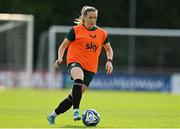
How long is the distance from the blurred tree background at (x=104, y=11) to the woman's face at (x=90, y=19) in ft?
135

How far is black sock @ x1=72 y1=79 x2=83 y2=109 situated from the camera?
1244cm

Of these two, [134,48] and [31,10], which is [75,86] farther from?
[31,10]

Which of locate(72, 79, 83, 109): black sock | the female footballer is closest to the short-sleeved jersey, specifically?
the female footballer

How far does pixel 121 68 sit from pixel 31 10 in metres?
12.4

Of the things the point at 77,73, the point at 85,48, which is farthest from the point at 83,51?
the point at 77,73

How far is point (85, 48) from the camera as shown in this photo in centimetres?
1305

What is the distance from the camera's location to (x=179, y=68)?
47656 millimetres

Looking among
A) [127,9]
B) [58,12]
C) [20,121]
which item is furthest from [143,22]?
[20,121]

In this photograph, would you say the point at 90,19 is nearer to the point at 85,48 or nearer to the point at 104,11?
the point at 85,48

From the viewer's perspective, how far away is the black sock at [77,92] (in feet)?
40.8

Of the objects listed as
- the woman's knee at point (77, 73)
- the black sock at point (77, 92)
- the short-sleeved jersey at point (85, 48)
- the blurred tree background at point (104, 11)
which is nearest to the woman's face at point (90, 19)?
the short-sleeved jersey at point (85, 48)

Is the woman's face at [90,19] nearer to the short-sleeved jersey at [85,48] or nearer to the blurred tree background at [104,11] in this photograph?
the short-sleeved jersey at [85,48]

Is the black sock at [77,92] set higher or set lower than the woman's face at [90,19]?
lower

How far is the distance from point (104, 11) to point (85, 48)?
4356 centimetres
